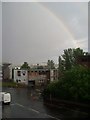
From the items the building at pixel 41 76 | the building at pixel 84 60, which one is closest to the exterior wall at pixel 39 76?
the building at pixel 41 76

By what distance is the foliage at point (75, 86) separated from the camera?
26.3 meters

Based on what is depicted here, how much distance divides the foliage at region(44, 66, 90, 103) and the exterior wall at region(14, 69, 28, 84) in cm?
3572

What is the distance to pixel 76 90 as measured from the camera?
27.2 metres

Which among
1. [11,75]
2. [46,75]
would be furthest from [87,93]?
[11,75]

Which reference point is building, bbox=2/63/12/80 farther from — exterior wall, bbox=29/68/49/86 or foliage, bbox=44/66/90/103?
foliage, bbox=44/66/90/103

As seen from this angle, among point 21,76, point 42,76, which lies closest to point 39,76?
point 42,76

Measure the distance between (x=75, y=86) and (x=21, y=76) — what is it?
4246cm

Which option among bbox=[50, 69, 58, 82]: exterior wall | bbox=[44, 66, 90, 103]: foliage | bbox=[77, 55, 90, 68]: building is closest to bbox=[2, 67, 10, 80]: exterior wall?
bbox=[50, 69, 58, 82]: exterior wall

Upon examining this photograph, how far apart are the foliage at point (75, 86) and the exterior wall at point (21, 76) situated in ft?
117

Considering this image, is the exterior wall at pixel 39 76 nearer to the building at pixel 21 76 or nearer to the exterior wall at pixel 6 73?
the building at pixel 21 76

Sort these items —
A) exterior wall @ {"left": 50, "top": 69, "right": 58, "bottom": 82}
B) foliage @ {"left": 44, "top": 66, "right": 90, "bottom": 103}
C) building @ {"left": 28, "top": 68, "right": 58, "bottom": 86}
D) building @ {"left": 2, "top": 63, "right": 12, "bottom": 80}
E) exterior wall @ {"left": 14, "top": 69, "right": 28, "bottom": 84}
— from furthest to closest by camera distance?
building @ {"left": 2, "top": 63, "right": 12, "bottom": 80} < exterior wall @ {"left": 14, "top": 69, "right": 28, "bottom": 84} < building @ {"left": 28, "top": 68, "right": 58, "bottom": 86} < exterior wall @ {"left": 50, "top": 69, "right": 58, "bottom": 82} < foliage @ {"left": 44, "top": 66, "right": 90, "bottom": 103}

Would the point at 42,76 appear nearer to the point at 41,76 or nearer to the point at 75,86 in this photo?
the point at 41,76

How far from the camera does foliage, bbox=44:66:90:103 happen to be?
26334 millimetres

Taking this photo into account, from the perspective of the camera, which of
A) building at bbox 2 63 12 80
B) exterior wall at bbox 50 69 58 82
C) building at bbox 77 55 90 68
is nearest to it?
building at bbox 77 55 90 68
